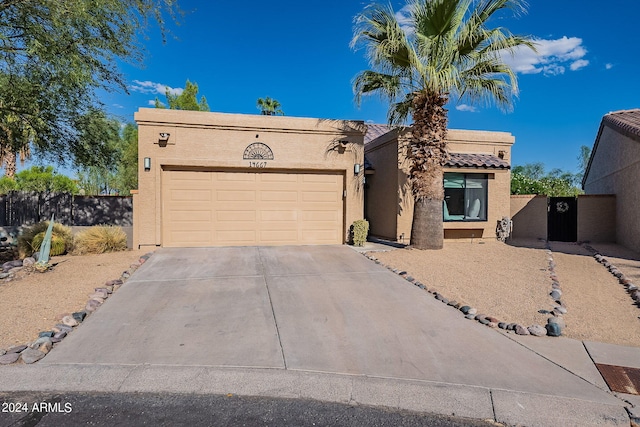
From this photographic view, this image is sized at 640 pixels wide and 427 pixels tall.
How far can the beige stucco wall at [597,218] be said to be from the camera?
43.3 ft

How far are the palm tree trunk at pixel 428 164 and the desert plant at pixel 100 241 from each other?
834 centimetres

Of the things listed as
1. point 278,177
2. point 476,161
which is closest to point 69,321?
point 278,177

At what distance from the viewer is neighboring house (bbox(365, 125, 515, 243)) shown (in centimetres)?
1220

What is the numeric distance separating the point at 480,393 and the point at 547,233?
535 inches

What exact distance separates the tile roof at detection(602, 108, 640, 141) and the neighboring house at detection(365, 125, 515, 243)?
11.2ft

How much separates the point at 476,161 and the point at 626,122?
586 centimetres

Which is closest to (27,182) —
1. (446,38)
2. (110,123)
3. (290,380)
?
(110,123)

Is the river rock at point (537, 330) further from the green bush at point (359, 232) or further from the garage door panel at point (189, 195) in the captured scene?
the garage door panel at point (189, 195)

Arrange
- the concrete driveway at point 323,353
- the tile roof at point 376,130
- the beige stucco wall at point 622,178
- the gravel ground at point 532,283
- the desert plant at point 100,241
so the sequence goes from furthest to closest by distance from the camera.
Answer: the tile roof at point 376,130 → the beige stucco wall at point 622,178 → the desert plant at point 100,241 → the gravel ground at point 532,283 → the concrete driveway at point 323,353

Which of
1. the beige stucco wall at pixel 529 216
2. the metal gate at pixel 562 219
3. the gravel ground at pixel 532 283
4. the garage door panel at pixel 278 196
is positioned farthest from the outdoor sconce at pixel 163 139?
the metal gate at pixel 562 219

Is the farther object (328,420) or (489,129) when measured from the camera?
(489,129)

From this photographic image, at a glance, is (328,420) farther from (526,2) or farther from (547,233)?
(547,233)

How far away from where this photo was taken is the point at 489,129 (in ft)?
44.8

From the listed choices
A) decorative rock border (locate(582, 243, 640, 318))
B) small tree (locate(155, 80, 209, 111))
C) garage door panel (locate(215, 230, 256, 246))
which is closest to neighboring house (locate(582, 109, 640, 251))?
decorative rock border (locate(582, 243, 640, 318))
